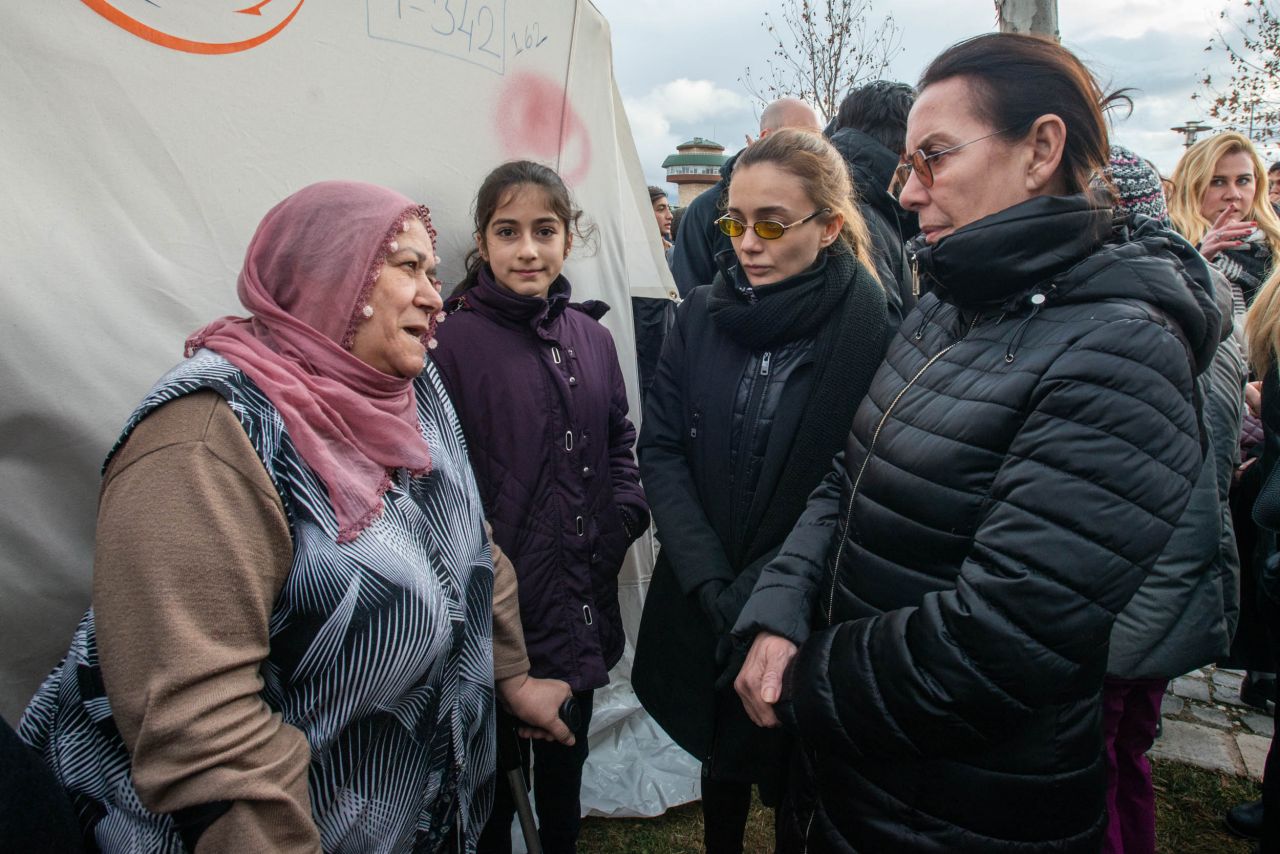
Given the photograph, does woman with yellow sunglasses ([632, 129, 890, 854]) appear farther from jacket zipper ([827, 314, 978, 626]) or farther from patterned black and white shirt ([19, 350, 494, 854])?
patterned black and white shirt ([19, 350, 494, 854])

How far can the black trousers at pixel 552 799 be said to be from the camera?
7.39ft

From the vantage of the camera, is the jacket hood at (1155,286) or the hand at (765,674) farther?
the hand at (765,674)

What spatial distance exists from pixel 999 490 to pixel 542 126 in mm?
2041

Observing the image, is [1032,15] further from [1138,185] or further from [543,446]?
[543,446]

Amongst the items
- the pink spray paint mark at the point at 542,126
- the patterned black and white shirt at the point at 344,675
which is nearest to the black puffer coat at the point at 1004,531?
the patterned black and white shirt at the point at 344,675

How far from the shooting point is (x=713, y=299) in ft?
7.05

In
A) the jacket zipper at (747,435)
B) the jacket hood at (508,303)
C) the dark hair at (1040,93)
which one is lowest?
the jacket zipper at (747,435)

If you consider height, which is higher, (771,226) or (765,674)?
(771,226)

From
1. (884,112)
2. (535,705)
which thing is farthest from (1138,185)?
(535,705)

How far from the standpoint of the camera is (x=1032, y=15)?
4.14 m

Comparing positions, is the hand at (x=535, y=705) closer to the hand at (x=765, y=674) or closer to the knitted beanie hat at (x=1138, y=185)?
the hand at (x=765, y=674)

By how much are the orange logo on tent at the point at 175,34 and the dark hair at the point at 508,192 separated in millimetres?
619

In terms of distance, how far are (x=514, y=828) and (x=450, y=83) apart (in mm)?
2490

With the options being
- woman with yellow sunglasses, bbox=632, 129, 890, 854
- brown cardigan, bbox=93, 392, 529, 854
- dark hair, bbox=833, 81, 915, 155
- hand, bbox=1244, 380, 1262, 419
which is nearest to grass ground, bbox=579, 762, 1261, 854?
woman with yellow sunglasses, bbox=632, 129, 890, 854
